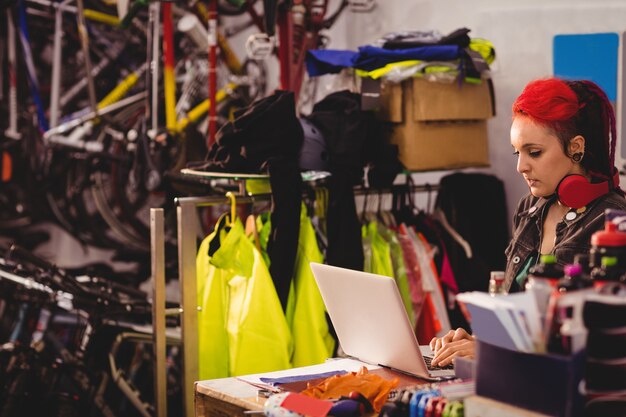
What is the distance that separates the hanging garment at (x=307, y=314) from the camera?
3.73m

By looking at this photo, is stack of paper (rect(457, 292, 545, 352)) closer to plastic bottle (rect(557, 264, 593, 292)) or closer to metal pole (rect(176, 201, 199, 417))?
plastic bottle (rect(557, 264, 593, 292))

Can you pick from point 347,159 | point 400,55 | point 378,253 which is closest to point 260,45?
point 400,55

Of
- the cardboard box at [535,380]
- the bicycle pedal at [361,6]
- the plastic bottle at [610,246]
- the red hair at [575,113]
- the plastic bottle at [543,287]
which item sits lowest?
the cardboard box at [535,380]

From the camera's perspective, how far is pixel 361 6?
5184 mm

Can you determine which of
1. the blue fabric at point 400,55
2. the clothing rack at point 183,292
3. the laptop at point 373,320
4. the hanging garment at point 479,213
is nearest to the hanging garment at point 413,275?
the hanging garment at point 479,213

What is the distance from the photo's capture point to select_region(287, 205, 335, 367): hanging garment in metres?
3.73

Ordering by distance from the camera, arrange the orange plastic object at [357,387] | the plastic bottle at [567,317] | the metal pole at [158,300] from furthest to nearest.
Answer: the metal pole at [158,300]
the orange plastic object at [357,387]
the plastic bottle at [567,317]

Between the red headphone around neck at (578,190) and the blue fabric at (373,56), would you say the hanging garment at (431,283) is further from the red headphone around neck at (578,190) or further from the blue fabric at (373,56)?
the red headphone around neck at (578,190)

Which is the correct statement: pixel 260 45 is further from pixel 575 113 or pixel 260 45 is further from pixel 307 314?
pixel 575 113

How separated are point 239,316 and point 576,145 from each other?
5.02 feet

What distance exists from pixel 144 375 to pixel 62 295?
114cm

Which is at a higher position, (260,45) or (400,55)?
(260,45)

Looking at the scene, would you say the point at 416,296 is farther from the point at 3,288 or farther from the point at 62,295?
the point at 3,288

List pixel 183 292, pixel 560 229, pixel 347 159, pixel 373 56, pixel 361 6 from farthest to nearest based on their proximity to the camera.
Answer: pixel 361 6 → pixel 373 56 → pixel 347 159 → pixel 183 292 → pixel 560 229
